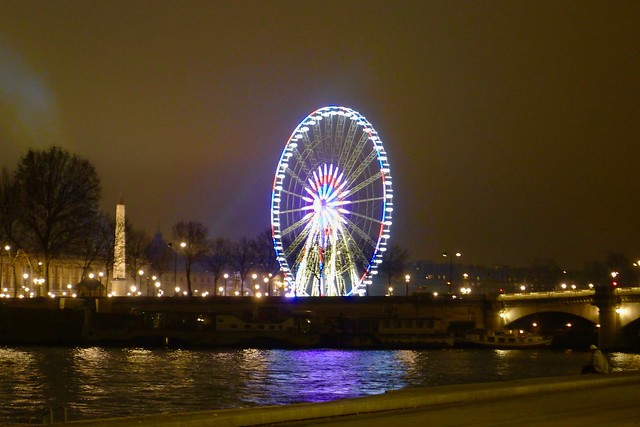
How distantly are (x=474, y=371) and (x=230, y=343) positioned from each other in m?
38.4

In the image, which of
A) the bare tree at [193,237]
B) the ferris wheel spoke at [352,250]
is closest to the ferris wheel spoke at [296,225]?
the ferris wheel spoke at [352,250]

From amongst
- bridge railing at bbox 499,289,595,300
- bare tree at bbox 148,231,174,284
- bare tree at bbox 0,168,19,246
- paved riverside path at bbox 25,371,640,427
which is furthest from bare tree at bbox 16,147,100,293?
paved riverside path at bbox 25,371,640,427

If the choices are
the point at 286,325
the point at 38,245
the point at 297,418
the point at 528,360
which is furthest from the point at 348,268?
the point at 297,418

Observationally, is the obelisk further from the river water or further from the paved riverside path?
the paved riverside path

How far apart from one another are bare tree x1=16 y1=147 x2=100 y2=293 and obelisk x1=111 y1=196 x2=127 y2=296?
1431cm

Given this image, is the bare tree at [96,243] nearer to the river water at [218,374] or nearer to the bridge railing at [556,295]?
the river water at [218,374]

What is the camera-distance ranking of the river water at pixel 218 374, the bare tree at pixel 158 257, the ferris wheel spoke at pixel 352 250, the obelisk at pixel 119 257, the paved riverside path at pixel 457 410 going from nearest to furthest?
1. the paved riverside path at pixel 457 410
2. the river water at pixel 218 374
3. the ferris wheel spoke at pixel 352 250
4. the obelisk at pixel 119 257
5. the bare tree at pixel 158 257

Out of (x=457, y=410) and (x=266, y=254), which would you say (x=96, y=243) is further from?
(x=457, y=410)

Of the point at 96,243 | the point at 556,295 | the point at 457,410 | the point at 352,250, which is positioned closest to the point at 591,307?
the point at 556,295

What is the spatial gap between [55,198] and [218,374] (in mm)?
45767

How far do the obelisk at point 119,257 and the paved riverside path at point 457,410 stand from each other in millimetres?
85193

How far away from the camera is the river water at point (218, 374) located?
4012cm

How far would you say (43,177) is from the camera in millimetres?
96438

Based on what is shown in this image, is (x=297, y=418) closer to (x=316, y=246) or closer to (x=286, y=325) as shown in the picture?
(x=316, y=246)
